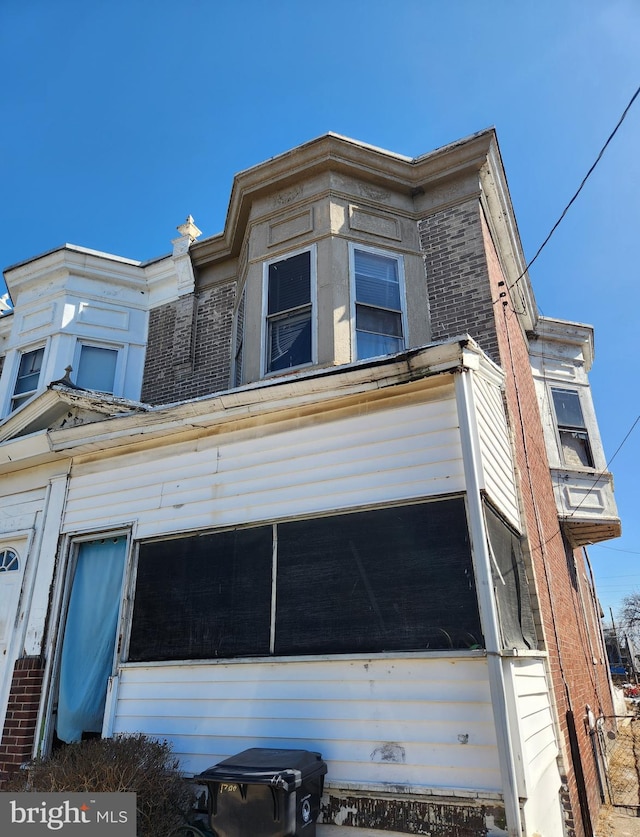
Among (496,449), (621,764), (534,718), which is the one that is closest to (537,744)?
(534,718)

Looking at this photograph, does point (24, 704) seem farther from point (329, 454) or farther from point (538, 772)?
point (538, 772)

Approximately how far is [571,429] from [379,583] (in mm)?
8654

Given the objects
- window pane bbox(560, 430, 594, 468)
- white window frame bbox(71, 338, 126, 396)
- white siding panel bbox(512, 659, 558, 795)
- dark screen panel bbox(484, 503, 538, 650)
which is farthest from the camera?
window pane bbox(560, 430, 594, 468)

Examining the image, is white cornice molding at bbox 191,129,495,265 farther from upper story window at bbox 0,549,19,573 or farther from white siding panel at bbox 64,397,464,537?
upper story window at bbox 0,549,19,573

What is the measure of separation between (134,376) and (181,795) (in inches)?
263

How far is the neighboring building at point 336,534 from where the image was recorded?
168 inches

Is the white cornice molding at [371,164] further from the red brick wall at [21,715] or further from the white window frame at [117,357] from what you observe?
the red brick wall at [21,715]

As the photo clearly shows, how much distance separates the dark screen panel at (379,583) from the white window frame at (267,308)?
298 centimetres

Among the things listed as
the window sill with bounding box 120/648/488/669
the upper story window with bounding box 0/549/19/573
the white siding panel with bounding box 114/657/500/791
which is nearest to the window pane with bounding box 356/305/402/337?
the window sill with bounding box 120/648/488/669

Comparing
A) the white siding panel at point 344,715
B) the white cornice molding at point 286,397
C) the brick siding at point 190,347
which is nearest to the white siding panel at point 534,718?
the white siding panel at point 344,715

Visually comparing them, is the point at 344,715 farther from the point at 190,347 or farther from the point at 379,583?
the point at 190,347

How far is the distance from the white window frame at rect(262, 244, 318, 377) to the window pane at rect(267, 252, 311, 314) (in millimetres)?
44

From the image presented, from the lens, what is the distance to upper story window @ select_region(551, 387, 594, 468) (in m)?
11.7

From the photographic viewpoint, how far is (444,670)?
4.24 meters
